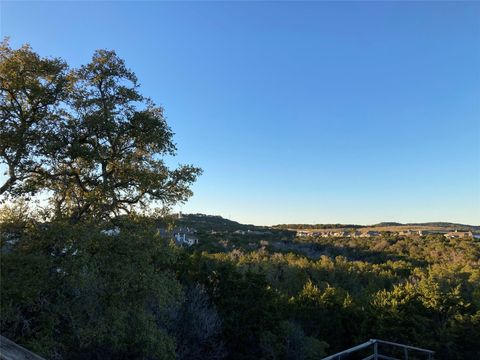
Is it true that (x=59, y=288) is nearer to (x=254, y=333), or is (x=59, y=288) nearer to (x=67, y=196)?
(x=67, y=196)

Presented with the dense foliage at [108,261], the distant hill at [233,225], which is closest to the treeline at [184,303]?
the dense foliage at [108,261]

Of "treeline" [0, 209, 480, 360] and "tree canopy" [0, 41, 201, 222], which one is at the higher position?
"tree canopy" [0, 41, 201, 222]

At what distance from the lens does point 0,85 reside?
993 centimetres

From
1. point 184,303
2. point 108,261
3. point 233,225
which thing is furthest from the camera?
point 233,225

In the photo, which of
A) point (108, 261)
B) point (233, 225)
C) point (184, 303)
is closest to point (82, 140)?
point (108, 261)

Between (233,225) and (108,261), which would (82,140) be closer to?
(108,261)

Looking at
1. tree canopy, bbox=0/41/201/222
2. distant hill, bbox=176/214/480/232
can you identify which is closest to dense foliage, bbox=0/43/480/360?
tree canopy, bbox=0/41/201/222

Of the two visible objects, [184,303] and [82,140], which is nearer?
[82,140]

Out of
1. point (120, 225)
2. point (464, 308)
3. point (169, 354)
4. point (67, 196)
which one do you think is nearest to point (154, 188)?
point (120, 225)

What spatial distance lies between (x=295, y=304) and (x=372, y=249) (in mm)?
45061

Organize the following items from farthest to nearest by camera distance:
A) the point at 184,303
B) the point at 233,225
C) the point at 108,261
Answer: the point at 233,225, the point at 184,303, the point at 108,261

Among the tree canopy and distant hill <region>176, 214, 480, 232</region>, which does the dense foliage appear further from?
distant hill <region>176, 214, 480, 232</region>

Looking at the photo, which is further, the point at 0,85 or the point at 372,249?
the point at 372,249

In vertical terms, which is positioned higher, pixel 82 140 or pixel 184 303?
pixel 82 140
